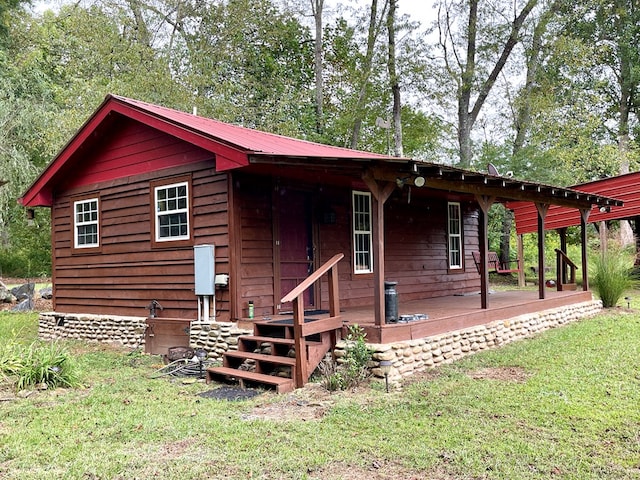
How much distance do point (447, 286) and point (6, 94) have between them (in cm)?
1555

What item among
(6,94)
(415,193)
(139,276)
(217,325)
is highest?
(6,94)

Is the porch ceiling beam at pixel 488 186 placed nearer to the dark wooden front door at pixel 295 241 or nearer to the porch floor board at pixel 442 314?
the porch floor board at pixel 442 314

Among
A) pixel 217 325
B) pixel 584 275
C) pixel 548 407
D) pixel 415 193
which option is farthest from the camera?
pixel 584 275

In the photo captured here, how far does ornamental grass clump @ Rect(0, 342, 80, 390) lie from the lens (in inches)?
238

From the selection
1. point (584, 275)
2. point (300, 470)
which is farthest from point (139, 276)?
point (584, 275)

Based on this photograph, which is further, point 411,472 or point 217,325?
point 217,325

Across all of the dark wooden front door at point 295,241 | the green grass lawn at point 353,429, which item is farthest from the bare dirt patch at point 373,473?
the dark wooden front door at point 295,241

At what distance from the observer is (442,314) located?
7.84 metres

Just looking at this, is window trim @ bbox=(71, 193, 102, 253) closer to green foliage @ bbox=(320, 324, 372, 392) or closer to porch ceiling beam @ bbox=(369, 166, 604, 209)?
green foliage @ bbox=(320, 324, 372, 392)

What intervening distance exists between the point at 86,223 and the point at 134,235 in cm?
151

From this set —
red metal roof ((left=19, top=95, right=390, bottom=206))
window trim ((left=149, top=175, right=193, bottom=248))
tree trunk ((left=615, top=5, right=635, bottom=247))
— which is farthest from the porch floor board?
tree trunk ((left=615, top=5, right=635, bottom=247))

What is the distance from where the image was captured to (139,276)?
8828 millimetres

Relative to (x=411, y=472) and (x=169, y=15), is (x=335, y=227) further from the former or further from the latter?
(x=169, y=15)

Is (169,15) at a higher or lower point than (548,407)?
higher
